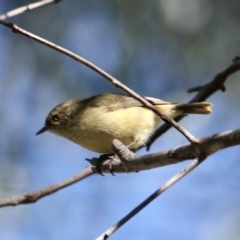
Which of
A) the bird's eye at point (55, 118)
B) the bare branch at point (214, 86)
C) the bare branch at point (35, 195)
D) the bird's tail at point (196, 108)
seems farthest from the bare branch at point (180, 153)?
the bird's eye at point (55, 118)

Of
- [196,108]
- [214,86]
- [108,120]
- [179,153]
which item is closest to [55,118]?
[108,120]

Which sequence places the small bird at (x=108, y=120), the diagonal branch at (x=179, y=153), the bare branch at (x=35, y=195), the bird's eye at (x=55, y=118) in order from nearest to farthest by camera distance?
the diagonal branch at (x=179, y=153)
the bare branch at (x=35, y=195)
the small bird at (x=108, y=120)
the bird's eye at (x=55, y=118)

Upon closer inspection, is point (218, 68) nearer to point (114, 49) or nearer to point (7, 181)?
point (114, 49)

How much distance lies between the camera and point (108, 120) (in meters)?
2.57

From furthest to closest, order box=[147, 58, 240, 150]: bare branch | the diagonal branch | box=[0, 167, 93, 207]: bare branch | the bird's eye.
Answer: the bird's eye, box=[147, 58, 240, 150]: bare branch, box=[0, 167, 93, 207]: bare branch, the diagonal branch

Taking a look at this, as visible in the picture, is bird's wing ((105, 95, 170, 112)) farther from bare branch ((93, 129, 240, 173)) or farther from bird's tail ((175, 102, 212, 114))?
bare branch ((93, 129, 240, 173))

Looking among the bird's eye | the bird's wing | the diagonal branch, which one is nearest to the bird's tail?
the bird's wing

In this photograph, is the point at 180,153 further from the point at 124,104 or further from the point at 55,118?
the point at 55,118

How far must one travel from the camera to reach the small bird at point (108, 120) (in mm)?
2531

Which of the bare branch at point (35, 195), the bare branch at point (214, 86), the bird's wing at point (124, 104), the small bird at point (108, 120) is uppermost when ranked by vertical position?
the bare branch at point (214, 86)

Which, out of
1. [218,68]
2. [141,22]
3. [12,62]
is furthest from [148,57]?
[12,62]

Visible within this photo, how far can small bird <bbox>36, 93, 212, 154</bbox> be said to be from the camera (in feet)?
8.30

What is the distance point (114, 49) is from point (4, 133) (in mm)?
1049

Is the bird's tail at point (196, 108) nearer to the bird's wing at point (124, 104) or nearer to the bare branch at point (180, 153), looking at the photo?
the bird's wing at point (124, 104)
